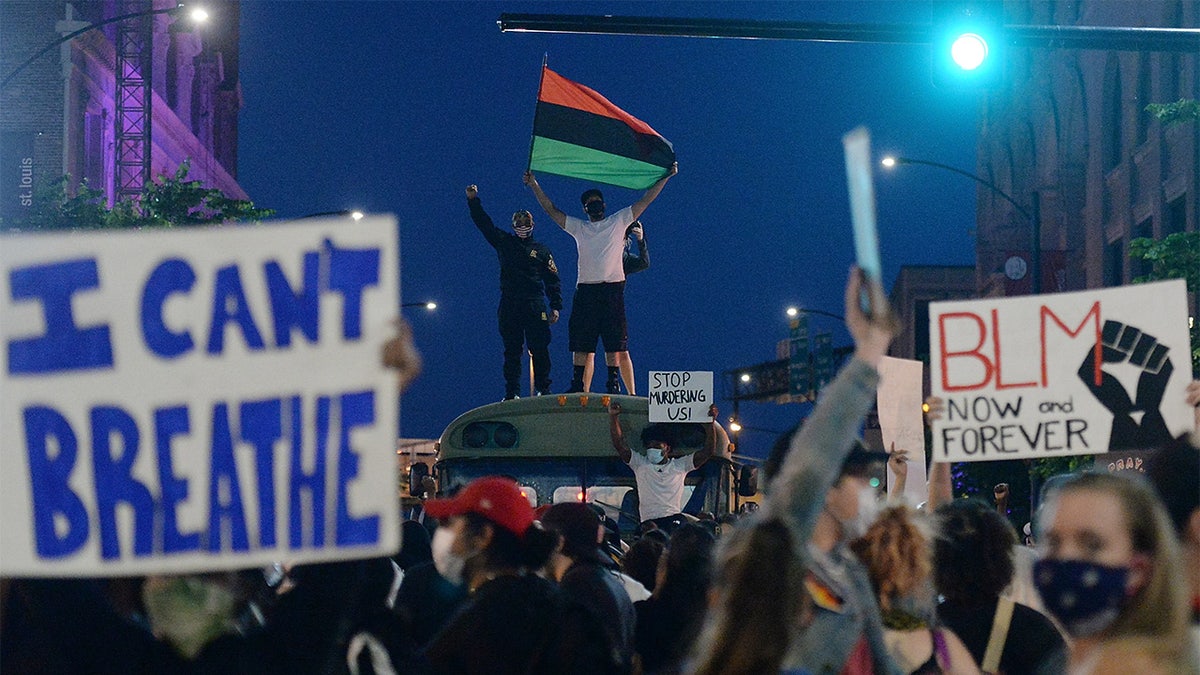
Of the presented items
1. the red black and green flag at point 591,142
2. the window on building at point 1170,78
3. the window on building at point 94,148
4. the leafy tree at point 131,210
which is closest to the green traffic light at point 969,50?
the red black and green flag at point 591,142

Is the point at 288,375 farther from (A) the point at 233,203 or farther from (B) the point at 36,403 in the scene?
(A) the point at 233,203

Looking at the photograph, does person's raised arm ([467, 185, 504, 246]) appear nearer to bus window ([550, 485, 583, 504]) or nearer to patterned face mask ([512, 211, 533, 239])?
patterned face mask ([512, 211, 533, 239])

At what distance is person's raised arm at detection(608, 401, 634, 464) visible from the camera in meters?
12.3

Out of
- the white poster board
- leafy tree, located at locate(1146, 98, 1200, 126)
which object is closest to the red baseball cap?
the white poster board

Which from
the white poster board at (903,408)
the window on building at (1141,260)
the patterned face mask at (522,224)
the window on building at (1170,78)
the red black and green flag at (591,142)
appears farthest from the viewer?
the window on building at (1141,260)

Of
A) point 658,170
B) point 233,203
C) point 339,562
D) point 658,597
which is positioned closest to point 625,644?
point 658,597

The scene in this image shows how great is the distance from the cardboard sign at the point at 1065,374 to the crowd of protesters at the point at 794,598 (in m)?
1.07

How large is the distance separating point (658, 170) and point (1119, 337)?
336 inches

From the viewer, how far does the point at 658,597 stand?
5.93 m

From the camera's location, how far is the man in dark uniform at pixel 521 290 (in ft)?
44.7

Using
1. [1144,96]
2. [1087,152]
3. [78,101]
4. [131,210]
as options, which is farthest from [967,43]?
[78,101]

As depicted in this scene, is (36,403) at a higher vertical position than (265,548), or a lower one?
higher

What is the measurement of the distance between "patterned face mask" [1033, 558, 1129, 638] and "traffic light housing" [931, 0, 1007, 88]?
7300 mm

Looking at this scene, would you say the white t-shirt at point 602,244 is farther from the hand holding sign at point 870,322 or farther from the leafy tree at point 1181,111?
the hand holding sign at point 870,322
